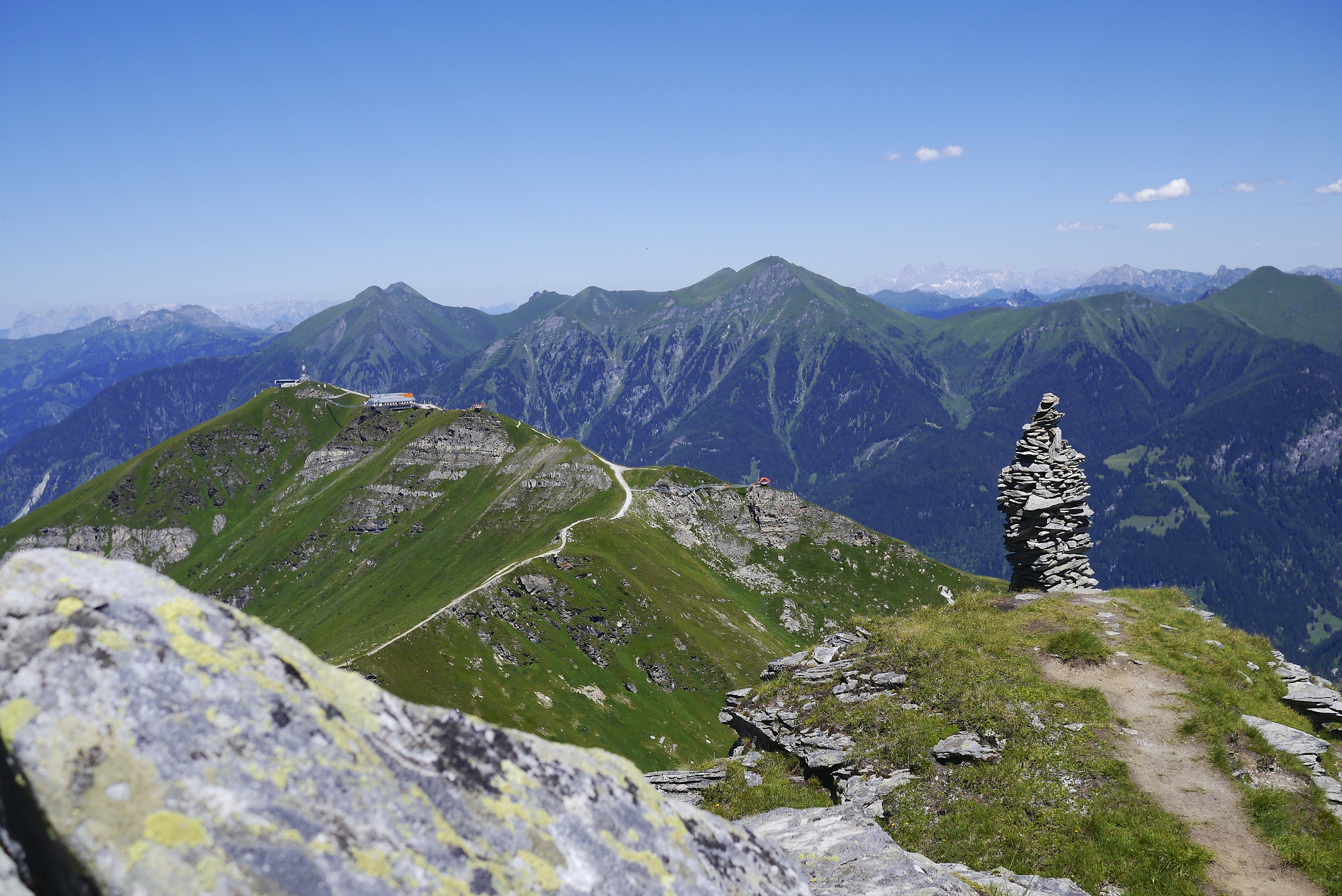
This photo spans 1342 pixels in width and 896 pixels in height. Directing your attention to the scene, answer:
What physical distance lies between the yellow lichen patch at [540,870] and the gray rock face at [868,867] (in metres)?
6.05

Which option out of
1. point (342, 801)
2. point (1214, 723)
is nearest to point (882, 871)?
point (342, 801)

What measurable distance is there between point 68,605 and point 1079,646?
2999cm

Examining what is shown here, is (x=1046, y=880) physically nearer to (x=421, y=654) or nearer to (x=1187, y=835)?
(x=1187, y=835)

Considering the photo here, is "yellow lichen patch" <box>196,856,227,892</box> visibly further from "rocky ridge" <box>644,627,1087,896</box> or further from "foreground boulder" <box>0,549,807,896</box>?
"rocky ridge" <box>644,627,1087,896</box>

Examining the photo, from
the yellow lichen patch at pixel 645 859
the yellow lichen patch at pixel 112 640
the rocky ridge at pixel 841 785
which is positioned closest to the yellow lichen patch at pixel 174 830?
the yellow lichen patch at pixel 112 640

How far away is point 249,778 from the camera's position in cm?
595

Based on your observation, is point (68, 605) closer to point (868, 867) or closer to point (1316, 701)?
point (868, 867)

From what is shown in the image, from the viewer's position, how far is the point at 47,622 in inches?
240

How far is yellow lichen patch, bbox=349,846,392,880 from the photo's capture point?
5.88 meters

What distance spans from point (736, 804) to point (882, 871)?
10.2m

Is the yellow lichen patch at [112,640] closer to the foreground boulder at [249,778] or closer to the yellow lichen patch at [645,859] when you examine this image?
the foreground boulder at [249,778]

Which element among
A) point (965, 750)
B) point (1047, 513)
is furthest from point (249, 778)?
point (1047, 513)

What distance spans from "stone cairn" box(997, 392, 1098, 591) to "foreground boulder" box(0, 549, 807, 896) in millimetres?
39020

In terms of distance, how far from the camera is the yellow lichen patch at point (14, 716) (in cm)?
542
